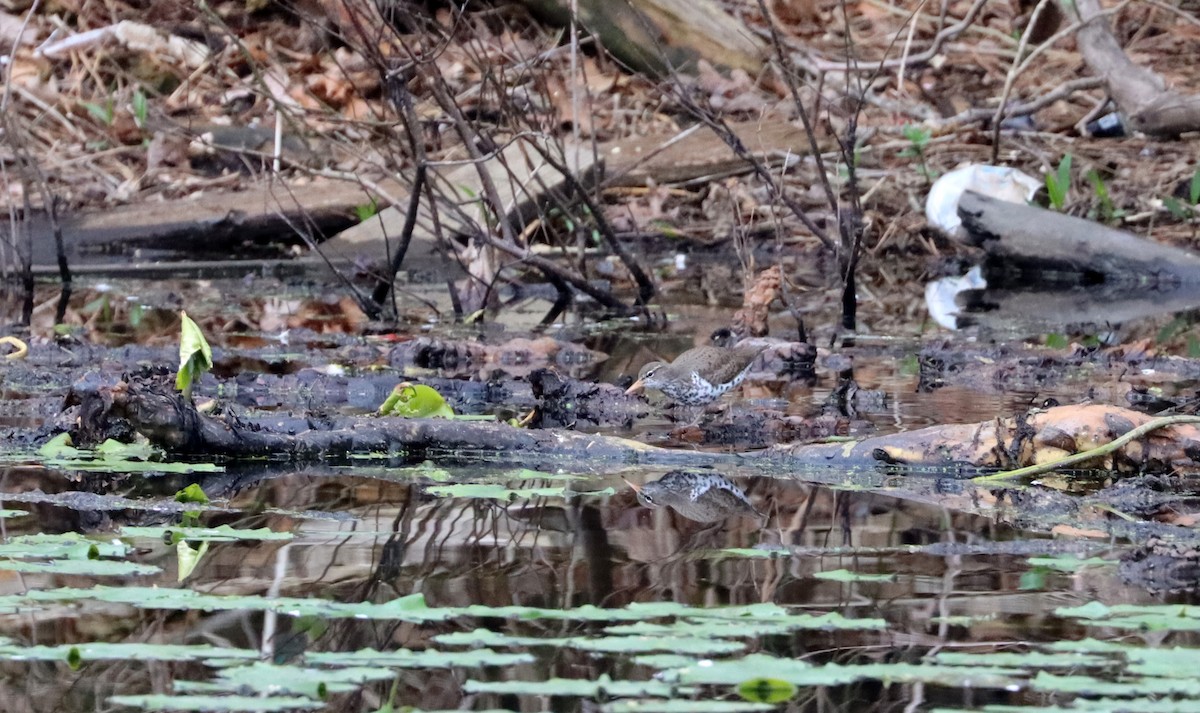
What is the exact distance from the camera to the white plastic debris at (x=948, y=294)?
29.9 ft

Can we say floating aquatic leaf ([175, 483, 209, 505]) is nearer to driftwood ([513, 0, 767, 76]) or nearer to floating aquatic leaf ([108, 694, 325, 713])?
floating aquatic leaf ([108, 694, 325, 713])

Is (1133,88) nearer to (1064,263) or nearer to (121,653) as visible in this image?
(1064,263)

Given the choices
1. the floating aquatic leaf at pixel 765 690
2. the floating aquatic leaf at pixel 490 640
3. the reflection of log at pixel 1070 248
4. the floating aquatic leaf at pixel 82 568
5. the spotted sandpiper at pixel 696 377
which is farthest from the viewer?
the reflection of log at pixel 1070 248

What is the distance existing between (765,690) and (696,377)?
3.25 meters

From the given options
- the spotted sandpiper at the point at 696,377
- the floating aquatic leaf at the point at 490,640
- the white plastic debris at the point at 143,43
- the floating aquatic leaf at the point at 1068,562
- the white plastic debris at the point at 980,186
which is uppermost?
the white plastic debris at the point at 143,43

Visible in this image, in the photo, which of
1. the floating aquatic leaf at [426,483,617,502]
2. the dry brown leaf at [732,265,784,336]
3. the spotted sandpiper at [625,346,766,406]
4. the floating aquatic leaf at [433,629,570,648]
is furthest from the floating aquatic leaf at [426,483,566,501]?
the dry brown leaf at [732,265,784,336]

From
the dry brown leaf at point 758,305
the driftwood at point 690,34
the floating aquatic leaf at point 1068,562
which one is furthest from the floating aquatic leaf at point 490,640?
the driftwood at point 690,34

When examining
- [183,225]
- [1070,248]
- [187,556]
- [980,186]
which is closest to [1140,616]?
[187,556]

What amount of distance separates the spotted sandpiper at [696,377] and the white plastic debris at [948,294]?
292 centimetres

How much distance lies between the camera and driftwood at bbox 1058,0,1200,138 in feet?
35.3

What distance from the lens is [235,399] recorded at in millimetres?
6086

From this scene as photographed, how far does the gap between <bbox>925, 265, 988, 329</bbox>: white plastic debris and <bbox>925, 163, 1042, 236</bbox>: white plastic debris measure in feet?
1.13

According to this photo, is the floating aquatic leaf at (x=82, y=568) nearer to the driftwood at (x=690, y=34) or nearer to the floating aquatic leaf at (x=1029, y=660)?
the floating aquatic leaf at (x=1029, y=660)

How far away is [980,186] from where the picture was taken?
38.1ft
